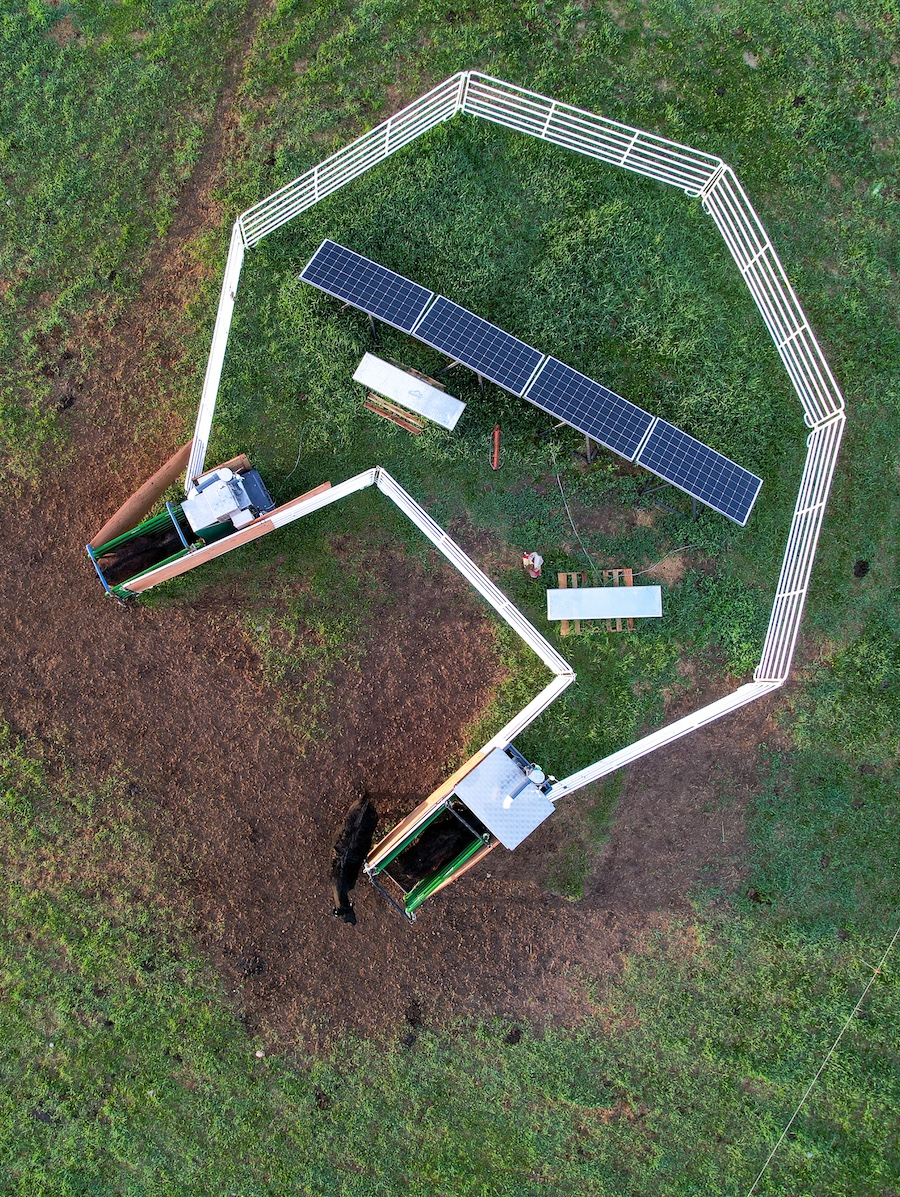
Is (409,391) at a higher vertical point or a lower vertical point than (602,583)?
higher

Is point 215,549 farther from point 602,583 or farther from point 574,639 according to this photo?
point 602,583

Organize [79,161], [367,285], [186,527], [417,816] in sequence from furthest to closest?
[79,161] → [186,527] → [367,285] → [417,816]

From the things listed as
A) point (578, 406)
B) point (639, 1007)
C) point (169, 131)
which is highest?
point (169, 131)

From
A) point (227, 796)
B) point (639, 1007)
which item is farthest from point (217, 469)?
point (639, 1007)

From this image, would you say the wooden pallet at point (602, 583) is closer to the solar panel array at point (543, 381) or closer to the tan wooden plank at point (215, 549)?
the solar panel array at point (543, 381)

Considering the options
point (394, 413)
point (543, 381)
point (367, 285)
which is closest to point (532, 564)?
point (543, 381)

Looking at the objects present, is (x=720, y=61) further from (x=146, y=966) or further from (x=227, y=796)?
(x=146, y=966)

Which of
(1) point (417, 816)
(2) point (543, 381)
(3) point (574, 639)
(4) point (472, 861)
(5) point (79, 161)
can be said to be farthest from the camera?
(5) point (79, 161)
